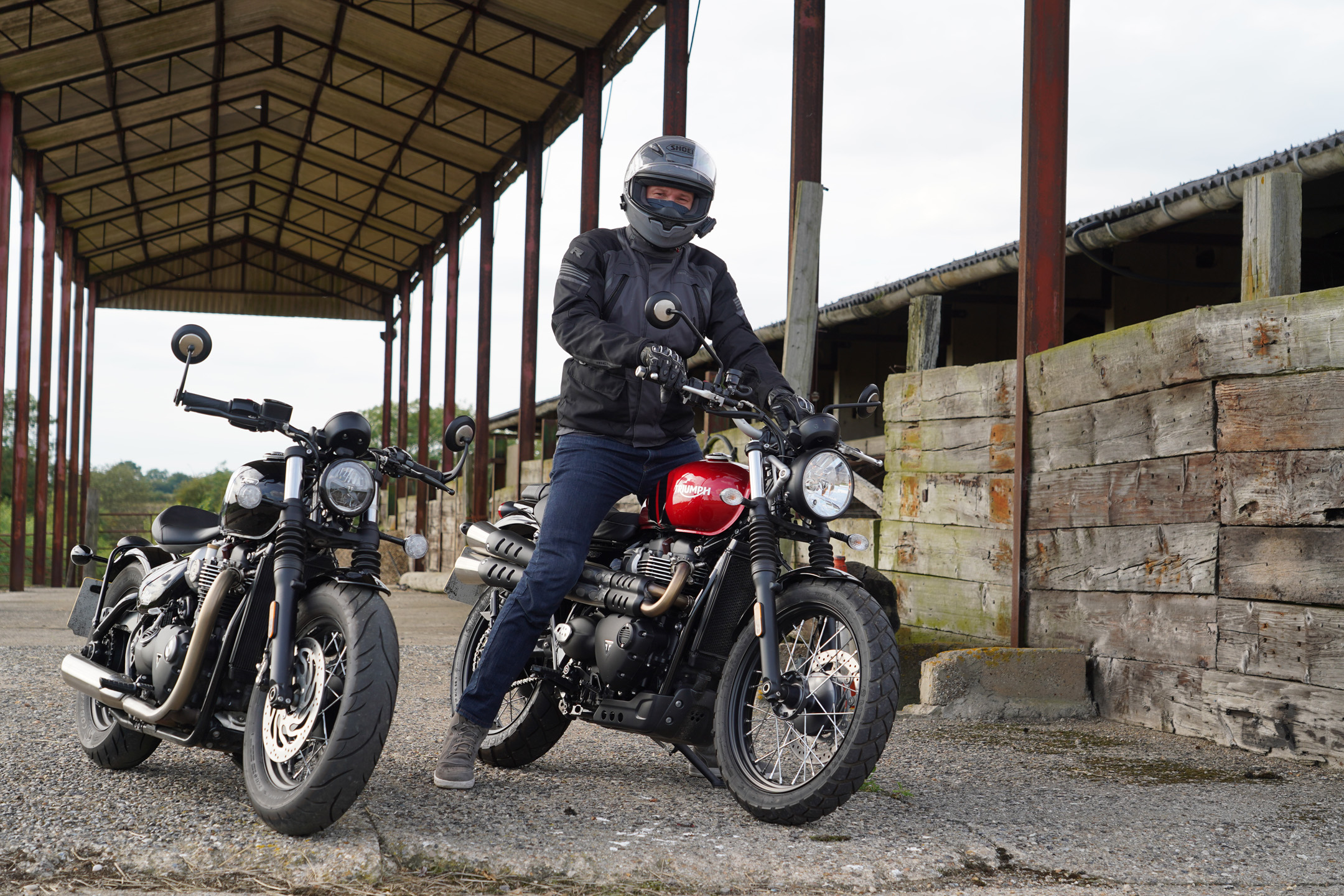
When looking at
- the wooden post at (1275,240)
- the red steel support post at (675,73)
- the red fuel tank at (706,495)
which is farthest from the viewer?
the red steel support post at (675,73)

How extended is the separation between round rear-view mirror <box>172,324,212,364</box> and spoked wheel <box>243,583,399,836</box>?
72cm

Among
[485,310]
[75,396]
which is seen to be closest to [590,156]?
[485,310]

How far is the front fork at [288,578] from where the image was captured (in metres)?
3.18

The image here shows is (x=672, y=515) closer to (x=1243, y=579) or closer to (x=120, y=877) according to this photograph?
(x=120, y=877)

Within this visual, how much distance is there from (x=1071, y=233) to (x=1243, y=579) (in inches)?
228

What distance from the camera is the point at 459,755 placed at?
146 inches

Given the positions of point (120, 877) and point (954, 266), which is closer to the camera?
point (120, 877)

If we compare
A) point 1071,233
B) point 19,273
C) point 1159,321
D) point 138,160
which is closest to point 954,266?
point 1071,233

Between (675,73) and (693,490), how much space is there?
10368mm

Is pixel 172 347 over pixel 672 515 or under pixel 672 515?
over

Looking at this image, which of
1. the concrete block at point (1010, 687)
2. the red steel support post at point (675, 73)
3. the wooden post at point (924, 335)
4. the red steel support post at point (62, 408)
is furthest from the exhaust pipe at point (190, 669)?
the red steel support post at point (62, 408)

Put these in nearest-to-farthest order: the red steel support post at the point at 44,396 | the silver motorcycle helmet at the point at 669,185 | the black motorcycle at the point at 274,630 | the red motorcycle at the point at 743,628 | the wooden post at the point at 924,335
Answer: the black motorcycle at the point at 274,630, the red motorcycle at the point at 743,628, the silver motorcycle helmet at the point at 669,185, the wooden post at the point at 924,335, the red steel support post at the point at 44,396

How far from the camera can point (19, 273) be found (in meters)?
21.0

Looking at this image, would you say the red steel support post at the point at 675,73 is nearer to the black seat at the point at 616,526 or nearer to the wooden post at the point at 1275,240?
the wooden post at the point at 1275,240
